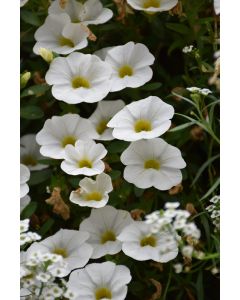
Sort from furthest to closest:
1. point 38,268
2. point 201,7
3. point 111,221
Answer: point 201,7 < point 111,221 < point 38,268

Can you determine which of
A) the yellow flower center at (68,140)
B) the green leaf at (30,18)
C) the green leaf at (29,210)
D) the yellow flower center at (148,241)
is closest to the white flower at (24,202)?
the green leaf at (29,210)

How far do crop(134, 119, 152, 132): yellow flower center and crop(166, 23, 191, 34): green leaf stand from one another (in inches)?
8.1

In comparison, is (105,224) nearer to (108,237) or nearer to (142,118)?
(108,237)

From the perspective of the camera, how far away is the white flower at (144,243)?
109 cm

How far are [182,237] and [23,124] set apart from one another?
43 centimetres

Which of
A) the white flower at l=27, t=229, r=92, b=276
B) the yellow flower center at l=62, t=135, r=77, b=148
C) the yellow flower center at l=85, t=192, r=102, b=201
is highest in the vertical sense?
the yellow flower center at l=62, t=135, r=77, b=148

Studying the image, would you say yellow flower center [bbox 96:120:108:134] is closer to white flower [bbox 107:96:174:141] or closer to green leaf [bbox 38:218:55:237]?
white flower [bbox 107:96:174:141]

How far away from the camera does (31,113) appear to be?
1275 mm

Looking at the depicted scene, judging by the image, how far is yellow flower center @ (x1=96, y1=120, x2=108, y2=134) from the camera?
4.11 feet

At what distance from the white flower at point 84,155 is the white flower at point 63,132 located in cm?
4

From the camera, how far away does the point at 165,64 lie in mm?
1402

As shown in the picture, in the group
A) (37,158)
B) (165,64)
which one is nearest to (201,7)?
(165,64)

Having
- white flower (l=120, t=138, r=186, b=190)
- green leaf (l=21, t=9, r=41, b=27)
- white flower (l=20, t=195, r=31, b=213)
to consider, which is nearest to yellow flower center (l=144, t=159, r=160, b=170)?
white flower (l=120, t=138, r=186, b=190)

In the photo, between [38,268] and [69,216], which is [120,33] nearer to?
[69,216]
